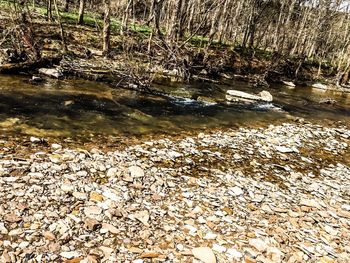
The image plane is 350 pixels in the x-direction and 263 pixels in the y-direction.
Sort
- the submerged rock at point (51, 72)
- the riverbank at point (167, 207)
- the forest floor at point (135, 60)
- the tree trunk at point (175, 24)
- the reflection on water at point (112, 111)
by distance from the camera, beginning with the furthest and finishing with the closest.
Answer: the tree trunk at point (175, 24)
the forest floor at point (135, 60)
the submerged rock at point (51, 72)
the reflection on water at point (112, 111)
the riverbank at point (167, 207)

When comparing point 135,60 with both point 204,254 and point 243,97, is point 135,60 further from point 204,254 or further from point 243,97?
point 204,254

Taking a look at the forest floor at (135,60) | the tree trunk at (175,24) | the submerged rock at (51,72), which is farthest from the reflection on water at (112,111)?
the tree trunk at (175,24)

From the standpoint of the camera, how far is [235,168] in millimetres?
9398

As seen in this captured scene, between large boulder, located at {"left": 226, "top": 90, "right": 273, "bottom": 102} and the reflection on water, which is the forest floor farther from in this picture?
large boulder, located at {"left": 226, "top": 90, "right": 273, "bottom": 102}

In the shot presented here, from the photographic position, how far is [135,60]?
19500 millimetres

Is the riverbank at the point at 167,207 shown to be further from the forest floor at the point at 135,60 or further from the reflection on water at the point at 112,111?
the forest floor at the point at 135,60

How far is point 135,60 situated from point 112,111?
23.4 feet

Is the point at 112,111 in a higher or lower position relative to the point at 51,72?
lower

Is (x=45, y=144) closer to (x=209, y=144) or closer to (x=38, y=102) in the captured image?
(x=38, y=102)

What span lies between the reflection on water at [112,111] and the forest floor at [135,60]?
5.77 ft

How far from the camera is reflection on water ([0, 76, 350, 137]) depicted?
1062 cm

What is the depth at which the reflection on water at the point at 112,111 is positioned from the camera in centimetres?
1062

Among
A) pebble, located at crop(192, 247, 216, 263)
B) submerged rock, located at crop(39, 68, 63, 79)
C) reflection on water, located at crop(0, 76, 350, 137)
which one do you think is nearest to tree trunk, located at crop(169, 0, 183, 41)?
reflection on water, located at crop(0, 76, 350, 137)

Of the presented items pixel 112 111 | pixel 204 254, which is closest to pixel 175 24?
pixel 112 111
